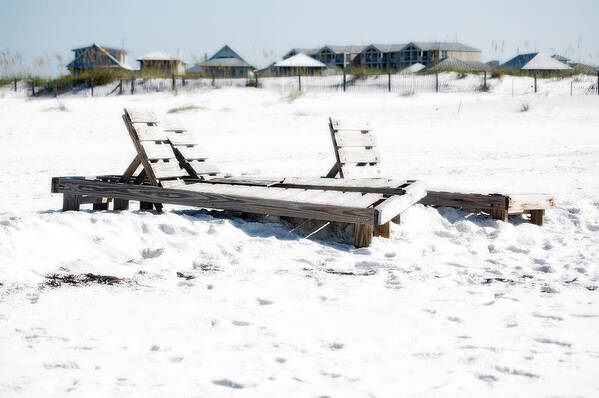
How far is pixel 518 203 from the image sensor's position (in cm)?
591

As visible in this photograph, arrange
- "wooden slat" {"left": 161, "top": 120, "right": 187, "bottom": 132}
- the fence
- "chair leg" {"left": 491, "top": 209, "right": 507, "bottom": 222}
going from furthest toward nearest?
the fence → "wooden slat" {"left": 161, "top": 120, "right": 187, "bottom": 132} → "chair leg" {"left": 491, "top": 209, "right": 507, "bottom": 222}

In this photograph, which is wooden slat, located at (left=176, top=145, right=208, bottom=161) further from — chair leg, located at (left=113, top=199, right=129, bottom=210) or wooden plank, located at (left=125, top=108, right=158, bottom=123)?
chair leg, located at (left=113, top=199, right=129, bottom=210)

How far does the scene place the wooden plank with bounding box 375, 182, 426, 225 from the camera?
4766 millimetres

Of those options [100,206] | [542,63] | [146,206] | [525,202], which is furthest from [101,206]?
[542,63]

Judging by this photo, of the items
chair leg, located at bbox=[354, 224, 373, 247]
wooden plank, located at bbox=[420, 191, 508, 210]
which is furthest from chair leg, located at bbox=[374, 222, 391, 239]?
wooden plank, located at bbox=[420, 191, 508, 210]

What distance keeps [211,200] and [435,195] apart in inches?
86.8

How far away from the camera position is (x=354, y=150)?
286 inches

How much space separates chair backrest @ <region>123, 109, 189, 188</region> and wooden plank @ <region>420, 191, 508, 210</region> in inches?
97.6

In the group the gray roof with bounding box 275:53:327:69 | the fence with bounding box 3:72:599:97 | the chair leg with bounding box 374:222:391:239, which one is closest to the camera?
the chair leg with bounding box 374:222:391:239

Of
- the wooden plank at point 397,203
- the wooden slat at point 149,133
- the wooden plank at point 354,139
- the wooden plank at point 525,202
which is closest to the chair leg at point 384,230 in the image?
the wooden plank at point 397,203

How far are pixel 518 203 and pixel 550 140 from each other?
9198 millimetres

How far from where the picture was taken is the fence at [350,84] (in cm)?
2660

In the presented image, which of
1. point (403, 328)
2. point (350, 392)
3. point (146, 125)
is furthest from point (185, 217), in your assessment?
point (350, 392)

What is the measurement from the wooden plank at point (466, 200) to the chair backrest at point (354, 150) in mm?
974
